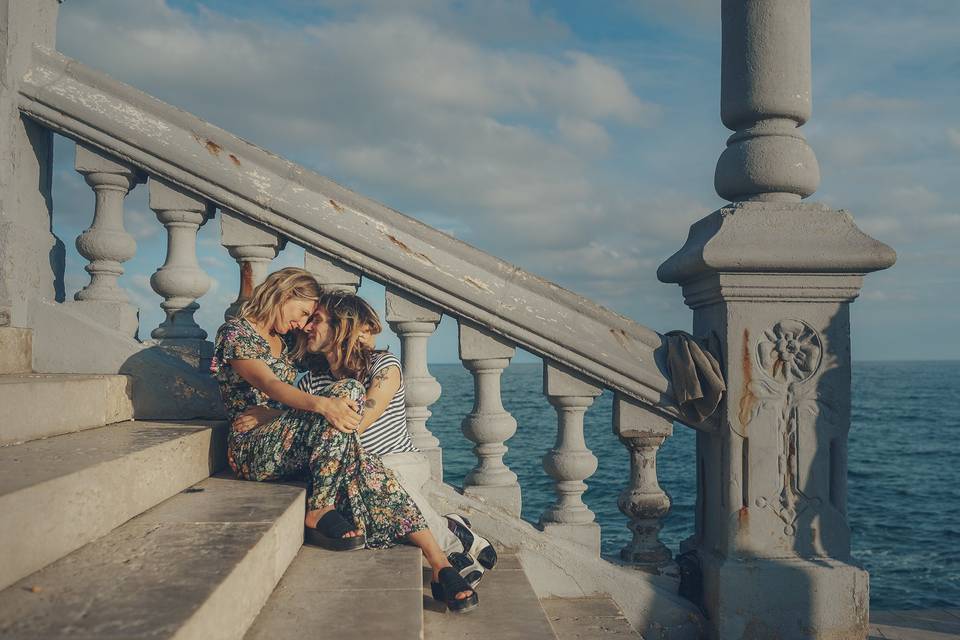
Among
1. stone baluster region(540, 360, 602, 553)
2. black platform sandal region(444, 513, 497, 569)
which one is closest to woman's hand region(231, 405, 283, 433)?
black platform sandal region(444, 513, 497, 569)

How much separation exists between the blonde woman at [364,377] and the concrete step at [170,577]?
22.4 inches

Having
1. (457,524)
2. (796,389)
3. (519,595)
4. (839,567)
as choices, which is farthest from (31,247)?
(839,567)

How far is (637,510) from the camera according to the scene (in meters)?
4.02

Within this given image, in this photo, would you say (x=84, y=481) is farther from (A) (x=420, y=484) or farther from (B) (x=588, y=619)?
(B) (x=588, y=619)

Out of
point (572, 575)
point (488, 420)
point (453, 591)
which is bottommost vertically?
point (572, 575)

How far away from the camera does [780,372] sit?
150 inches

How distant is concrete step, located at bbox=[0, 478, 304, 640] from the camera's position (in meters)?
1.76

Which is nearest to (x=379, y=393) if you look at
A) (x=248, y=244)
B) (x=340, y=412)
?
(x=340, y=412)

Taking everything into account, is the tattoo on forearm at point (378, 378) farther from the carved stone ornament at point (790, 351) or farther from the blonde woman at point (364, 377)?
the carved stone ornament at point (790, 351)

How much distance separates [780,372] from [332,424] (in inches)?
84.6

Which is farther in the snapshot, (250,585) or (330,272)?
(330,272)

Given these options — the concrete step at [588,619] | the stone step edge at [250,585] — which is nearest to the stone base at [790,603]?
the concrete step at [588,619]

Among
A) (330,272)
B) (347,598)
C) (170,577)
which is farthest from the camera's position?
(330,272)

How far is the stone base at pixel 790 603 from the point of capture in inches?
146
